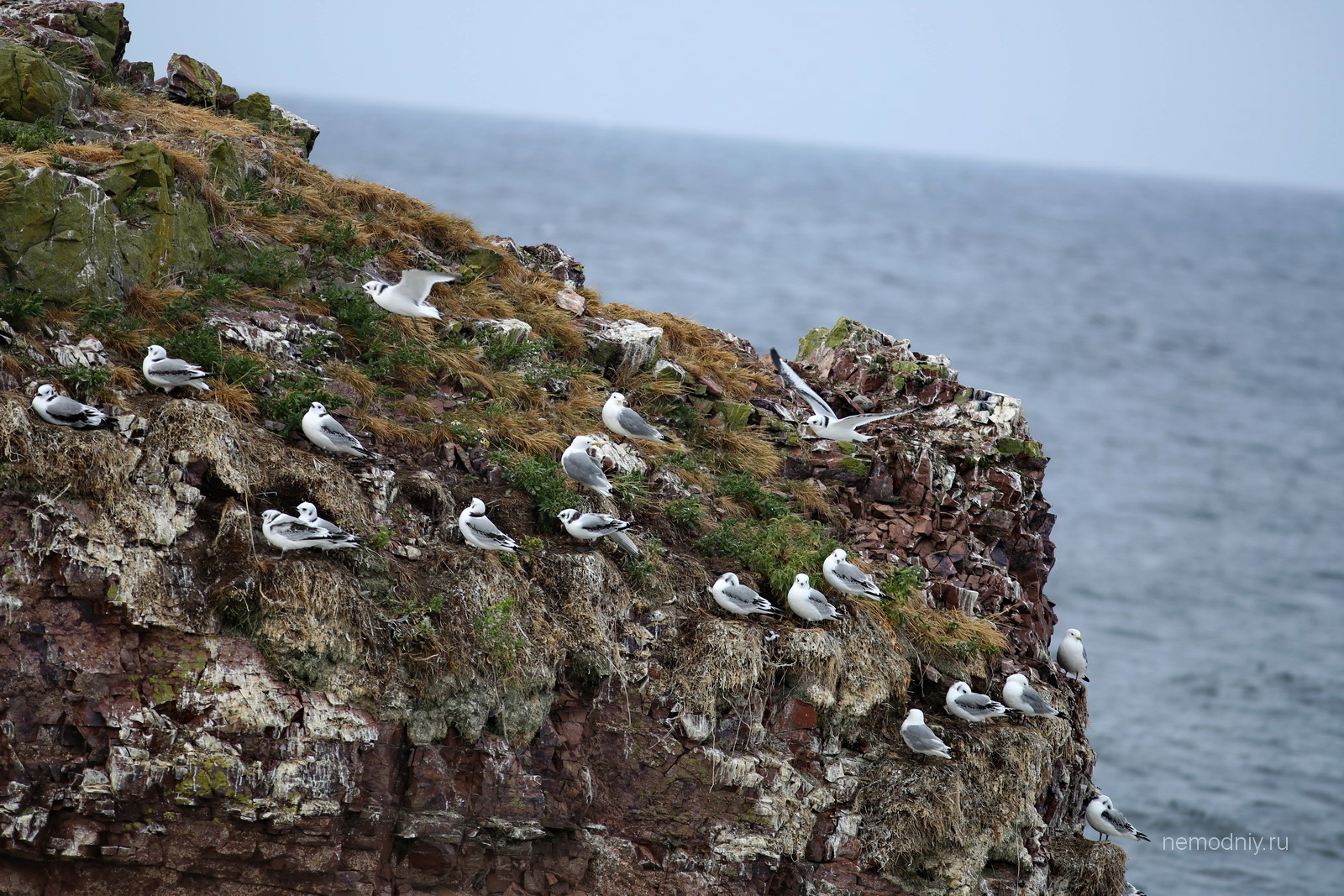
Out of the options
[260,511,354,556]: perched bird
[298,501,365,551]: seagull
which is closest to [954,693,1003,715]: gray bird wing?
[298,501,365,551]: seagull

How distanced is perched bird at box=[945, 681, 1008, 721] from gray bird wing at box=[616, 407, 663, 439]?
482 centimetres

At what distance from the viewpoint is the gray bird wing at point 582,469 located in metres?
14.3

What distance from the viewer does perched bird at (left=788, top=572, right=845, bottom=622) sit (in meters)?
14.1

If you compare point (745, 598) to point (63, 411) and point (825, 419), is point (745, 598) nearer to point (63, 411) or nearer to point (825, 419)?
point (825, 419)

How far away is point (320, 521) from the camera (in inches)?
477

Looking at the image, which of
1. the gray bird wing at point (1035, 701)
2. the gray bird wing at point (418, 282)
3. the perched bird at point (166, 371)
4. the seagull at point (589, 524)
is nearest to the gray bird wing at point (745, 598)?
the seagull at point (589, 524)

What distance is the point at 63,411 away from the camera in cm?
1195

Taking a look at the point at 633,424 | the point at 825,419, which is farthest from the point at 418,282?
the point at 825,419

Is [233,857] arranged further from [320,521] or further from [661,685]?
[661,685]

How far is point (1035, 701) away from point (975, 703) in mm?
945

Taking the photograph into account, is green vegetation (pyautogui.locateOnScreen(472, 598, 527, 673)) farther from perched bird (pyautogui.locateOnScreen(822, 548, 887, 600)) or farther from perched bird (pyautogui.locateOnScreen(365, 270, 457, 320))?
perched bird (pyautogui.locateOnScreen(365, 270, 457, 320))

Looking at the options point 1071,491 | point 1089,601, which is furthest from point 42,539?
point 1071,491

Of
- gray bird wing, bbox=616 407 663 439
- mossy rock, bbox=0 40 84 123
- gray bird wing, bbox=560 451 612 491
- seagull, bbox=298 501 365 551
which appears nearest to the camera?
seagull, bbox=298 501 365 551

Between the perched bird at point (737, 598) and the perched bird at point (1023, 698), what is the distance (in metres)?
3.08
